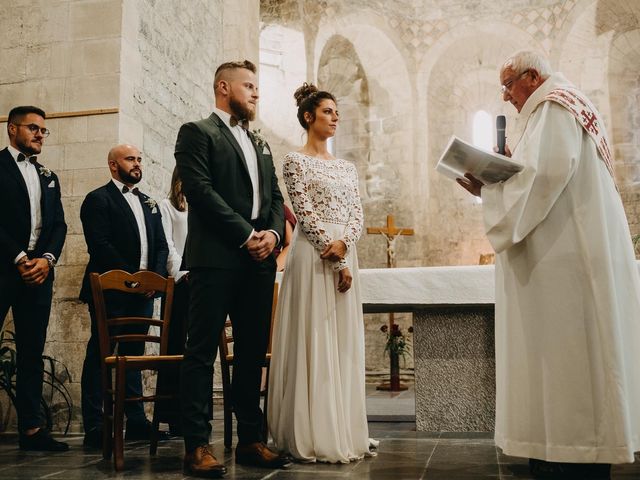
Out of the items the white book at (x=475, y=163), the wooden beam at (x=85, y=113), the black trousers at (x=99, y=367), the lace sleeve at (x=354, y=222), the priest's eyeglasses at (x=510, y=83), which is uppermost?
the wooden beam at (x=85, y=113)

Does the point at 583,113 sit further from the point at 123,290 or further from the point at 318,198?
the point at 123,290

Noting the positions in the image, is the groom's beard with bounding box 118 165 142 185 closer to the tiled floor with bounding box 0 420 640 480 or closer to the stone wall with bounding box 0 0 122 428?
the stone wall with bounding box 0 0 122 428

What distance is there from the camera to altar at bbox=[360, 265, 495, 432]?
4645mm

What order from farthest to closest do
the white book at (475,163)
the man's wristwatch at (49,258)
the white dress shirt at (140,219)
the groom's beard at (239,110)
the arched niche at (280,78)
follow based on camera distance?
the arched niche at (280,78)
the white dress shirt at (140,219)
the man's wristwatch at (49,258)
the groom's beard at (239,110)
the white book at (475,163)

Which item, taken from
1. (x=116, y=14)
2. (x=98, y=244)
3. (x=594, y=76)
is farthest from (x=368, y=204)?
(x=98, y=244)

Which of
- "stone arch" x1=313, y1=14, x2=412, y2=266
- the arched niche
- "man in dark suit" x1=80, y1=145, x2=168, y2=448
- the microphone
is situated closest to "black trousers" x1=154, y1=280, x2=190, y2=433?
"man in dark suit" x1=80, y1=145, x2=168, y2=448

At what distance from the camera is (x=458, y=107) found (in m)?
13.8

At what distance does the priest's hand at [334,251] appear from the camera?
12.0ft

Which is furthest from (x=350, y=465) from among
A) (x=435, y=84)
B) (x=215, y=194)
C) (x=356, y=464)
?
(x=435, y=84)

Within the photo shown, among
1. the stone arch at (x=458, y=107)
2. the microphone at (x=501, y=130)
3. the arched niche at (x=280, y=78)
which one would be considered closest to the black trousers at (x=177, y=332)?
the microphone at (x=501, y=130)

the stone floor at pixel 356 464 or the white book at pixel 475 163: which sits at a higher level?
the white book at pixel 475 163

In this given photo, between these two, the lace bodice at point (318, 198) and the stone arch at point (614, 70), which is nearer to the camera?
the lace bodice at point (318, 198)

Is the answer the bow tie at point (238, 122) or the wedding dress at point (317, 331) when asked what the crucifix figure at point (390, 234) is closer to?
the wedding dress at point (317, 331)

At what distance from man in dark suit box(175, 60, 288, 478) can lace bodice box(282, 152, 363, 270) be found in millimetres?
152
